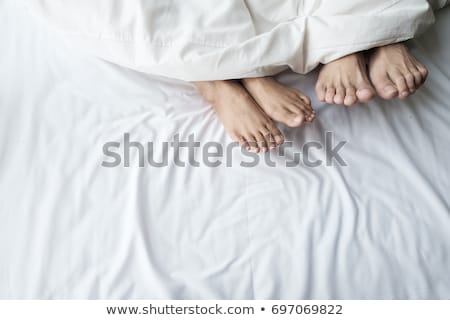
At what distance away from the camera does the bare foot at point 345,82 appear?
805mm

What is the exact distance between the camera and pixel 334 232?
729mm

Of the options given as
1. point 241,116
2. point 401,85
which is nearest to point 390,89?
point 401,85

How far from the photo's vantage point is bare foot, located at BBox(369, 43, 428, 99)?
0.80 m

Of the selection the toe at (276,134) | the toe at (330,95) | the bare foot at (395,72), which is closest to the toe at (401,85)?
the bare foot at (395,72)

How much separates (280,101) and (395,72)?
207mm

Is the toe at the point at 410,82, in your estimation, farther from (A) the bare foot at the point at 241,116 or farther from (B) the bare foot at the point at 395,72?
(A) the bare foot at the point at 241,116

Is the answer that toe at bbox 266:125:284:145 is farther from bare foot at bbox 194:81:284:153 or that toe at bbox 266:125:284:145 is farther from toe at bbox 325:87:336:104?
toe at bbox 325:87:336:104

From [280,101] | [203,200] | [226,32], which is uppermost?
[226,32]

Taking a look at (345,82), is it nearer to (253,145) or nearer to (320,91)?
(320,91)

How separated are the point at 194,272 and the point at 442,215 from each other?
40 centimetres

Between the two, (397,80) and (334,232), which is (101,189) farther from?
(397,80)

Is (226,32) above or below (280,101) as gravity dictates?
above

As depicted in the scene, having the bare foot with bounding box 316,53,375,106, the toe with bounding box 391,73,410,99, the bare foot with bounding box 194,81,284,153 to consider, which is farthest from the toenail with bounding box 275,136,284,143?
the toe with bounding box 391,73,410,99

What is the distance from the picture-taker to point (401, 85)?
0.80 meters
